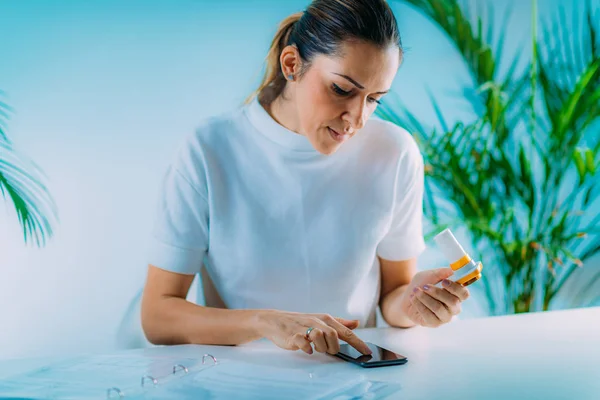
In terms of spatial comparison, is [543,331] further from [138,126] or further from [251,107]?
[138,126]

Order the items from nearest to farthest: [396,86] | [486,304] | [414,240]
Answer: [414,240], [396,86], [486,304]

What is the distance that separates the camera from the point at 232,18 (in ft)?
8.05

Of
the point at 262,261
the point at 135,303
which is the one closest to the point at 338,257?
the point at 262,261

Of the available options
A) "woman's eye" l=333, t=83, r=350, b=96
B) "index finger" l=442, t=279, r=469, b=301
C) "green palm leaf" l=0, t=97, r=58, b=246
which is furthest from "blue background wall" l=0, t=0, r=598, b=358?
"index finger" l=442, t=279, r=469, b=301

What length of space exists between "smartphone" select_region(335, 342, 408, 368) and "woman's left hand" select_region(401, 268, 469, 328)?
183mm

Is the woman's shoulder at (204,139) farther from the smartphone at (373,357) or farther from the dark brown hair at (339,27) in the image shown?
the smartphone at (373,357)

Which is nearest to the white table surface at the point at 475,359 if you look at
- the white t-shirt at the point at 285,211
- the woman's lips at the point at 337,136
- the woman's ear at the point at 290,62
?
the white t-shirt at the point at 285,211

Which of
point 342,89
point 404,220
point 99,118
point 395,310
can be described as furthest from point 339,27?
point 99,118

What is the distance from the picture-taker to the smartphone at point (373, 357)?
1068 mm

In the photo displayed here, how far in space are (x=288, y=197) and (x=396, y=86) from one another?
1.30m

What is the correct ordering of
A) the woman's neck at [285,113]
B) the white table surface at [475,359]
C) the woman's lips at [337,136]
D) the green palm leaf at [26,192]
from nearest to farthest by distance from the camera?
1. the white table surface at [475,359]
2. the woman's lips at [337,136]
3. the woman's neck at [285,113]
4. the green palm leaf at [26,192]

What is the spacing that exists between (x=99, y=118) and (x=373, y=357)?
1515 millimetres

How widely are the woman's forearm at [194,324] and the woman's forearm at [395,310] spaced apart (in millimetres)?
342

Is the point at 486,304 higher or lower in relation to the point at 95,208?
lower
